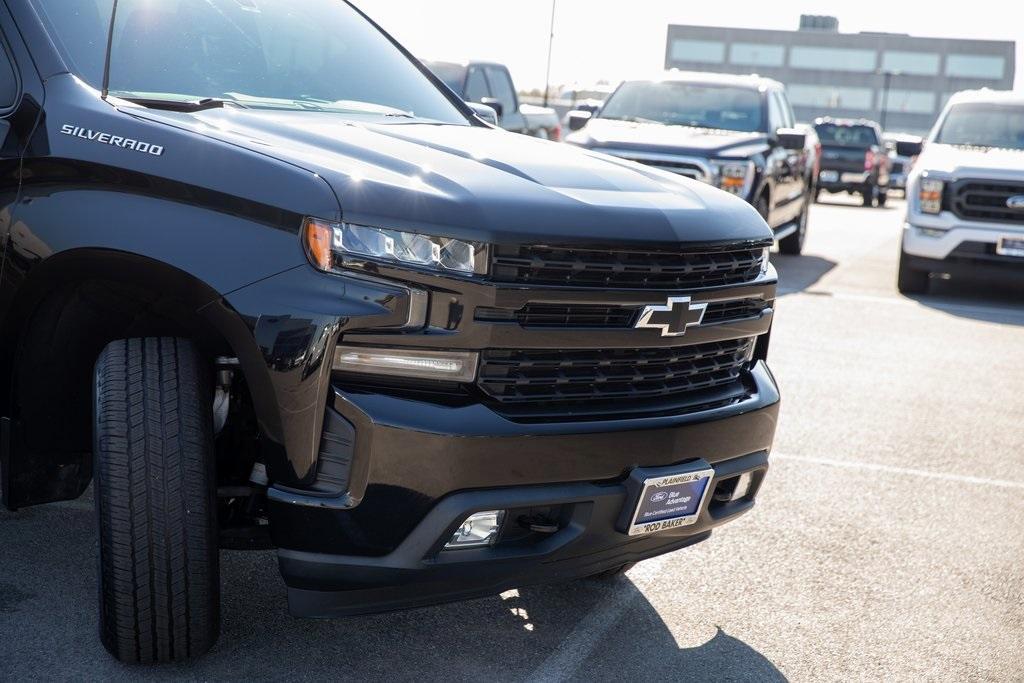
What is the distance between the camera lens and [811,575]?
4.03 m

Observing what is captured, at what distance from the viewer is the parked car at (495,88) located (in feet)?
46.3

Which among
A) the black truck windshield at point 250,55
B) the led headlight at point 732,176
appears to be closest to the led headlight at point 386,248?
the black truck windshield at point 250,55

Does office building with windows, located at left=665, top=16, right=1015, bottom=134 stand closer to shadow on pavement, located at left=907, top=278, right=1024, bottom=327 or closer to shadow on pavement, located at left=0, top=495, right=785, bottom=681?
shadow on pavement, located at left=907, top=278, right=1024, bottom=327

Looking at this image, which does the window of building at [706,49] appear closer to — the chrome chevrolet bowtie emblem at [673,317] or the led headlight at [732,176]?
the led headlight at [732,176]

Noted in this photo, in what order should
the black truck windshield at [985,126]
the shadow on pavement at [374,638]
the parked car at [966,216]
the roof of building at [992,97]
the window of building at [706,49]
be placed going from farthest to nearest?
the window of building at [706,49], the roof of building at [992,97], the black truck windshield at [985,126], the parked car at [966,216], the shadow on pavement at [374,638]

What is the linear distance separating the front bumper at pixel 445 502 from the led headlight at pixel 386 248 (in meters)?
0.29

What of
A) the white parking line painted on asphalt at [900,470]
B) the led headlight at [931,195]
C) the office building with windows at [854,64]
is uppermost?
the office building with windows at [854,64]

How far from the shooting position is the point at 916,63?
91688 mm

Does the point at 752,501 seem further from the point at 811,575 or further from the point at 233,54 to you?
the point at 233,54

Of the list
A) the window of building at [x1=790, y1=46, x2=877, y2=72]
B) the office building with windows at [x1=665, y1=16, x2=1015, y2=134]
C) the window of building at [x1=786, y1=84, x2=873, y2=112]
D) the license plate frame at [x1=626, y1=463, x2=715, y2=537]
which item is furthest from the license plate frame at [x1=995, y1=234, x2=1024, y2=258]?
the window of building at [x1=790, y1=46, x2=877, y2=72]

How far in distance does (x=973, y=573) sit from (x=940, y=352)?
4.34m

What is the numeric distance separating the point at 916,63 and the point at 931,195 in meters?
87.4

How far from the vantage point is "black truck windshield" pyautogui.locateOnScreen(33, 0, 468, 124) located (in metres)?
3.41

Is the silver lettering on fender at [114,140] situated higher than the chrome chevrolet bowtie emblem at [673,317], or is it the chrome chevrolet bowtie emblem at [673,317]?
the silver lettering on fender at [114,140]
